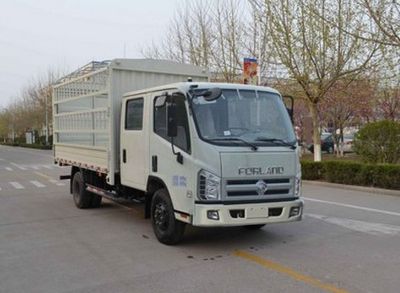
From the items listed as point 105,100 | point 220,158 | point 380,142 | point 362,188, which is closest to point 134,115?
point 105,100

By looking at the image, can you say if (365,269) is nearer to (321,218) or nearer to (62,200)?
(321,218)

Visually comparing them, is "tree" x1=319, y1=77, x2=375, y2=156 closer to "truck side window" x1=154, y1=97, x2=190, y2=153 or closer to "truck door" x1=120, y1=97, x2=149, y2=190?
"truck door" x1=120, y1=97, x2=149, y2=190

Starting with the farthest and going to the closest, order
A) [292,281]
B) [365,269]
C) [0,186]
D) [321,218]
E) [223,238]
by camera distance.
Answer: [0,186], [321,218], [223,238], [365,269], [292,281]

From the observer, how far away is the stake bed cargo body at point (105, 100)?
354 inches

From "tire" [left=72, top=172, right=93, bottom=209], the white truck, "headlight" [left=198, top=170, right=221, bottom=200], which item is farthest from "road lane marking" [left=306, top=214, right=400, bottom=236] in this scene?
"tire" [left=72, top=172, right=93, bottom=209]

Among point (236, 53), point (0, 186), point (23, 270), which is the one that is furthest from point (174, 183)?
point (236, 53)

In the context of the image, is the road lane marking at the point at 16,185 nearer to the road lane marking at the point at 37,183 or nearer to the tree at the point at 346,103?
the road lane marking at the point at 37,183

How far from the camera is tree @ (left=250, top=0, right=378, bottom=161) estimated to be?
18297 millimetres

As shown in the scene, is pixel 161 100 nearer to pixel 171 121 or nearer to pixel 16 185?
pixel 171 121

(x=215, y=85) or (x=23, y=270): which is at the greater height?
(x=215, y=85)

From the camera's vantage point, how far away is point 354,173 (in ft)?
48.9

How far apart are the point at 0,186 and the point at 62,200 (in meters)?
4.94

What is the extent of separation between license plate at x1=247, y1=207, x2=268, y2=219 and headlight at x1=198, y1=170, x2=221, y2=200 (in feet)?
1.66

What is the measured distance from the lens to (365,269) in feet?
19.7
